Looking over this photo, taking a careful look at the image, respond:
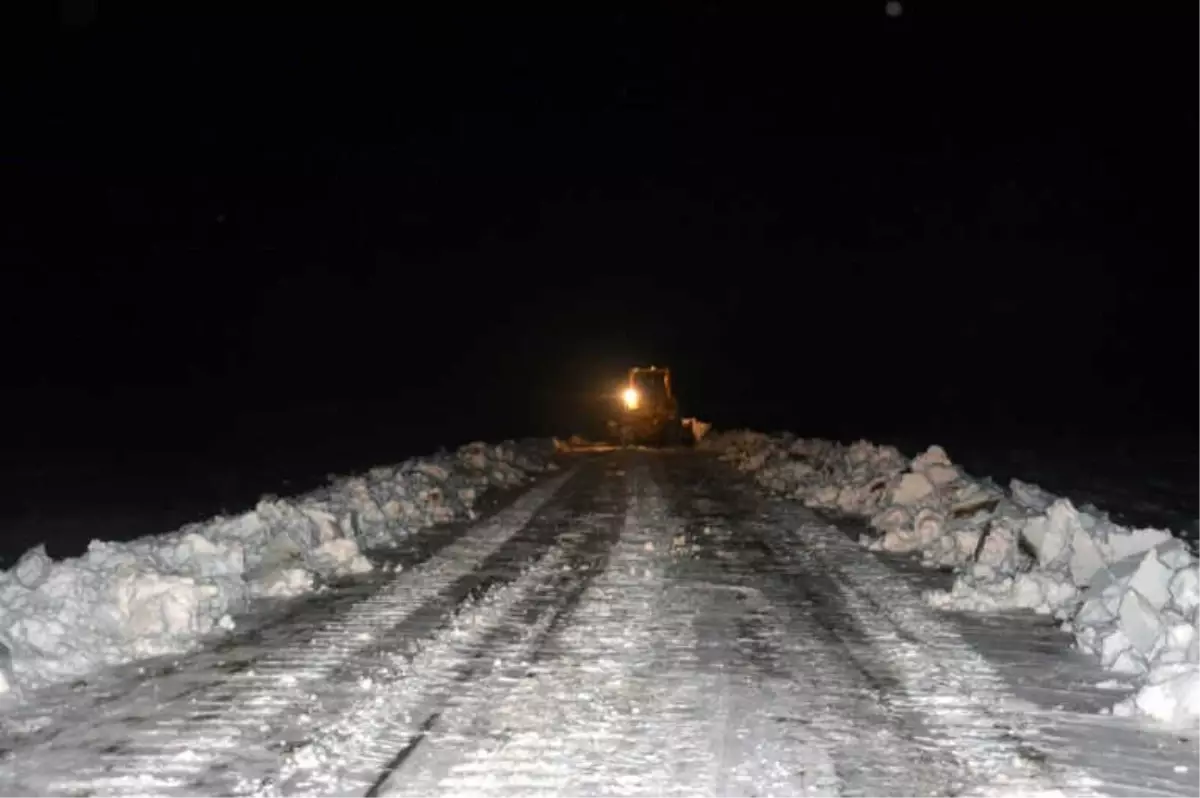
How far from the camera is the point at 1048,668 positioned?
8367 mm

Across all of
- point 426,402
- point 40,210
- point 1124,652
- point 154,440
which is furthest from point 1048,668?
point 40,210

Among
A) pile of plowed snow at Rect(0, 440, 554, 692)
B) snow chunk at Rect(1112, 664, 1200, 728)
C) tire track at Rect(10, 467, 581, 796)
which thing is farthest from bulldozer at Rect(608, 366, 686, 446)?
snow chunk at Rect(1112, 664, 1200, 728)

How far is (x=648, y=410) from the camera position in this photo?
41.4 m

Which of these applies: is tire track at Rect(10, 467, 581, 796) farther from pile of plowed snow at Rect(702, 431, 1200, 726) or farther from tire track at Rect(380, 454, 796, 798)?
pile of plowed snow at Rect(702, 431, 1200, 726)

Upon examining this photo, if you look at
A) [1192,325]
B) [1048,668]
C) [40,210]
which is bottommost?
[1048,668]

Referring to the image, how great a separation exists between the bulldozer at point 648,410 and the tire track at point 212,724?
30.2m

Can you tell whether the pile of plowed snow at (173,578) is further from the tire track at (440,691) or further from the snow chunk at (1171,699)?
the snow chunk at (1171,699)

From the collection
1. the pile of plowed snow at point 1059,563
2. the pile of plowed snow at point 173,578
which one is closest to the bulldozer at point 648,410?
the pile of plowed snow at point 1059,563

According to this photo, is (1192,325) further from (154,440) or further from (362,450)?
(154,440)

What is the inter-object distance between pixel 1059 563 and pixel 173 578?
7.86m

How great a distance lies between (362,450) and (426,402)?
4030 cm

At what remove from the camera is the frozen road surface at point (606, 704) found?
5.96 meters

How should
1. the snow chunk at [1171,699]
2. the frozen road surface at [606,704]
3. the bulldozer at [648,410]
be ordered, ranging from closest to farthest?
the frozen road surface at [606,704], the snow chunk at [1171,699], the bulldozer at [648,410]

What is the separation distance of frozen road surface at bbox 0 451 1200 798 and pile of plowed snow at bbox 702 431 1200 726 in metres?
0.36
